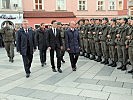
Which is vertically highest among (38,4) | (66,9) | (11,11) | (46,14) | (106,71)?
(38,4)

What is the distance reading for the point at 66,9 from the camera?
33.6 meters

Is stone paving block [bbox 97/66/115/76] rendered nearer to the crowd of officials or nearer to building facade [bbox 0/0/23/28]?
the crowd of officials

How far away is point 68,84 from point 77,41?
2515mm

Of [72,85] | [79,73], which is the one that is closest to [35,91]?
[72,85]

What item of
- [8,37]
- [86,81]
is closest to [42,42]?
[8,37]

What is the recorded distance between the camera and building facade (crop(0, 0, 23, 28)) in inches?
1179

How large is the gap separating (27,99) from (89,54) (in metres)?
7.34

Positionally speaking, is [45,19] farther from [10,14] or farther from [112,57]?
[112,57]

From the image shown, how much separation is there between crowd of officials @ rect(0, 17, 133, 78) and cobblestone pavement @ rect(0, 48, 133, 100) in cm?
53

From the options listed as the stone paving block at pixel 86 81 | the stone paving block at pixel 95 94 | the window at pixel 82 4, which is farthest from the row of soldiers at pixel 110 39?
the window at pixel 82 4

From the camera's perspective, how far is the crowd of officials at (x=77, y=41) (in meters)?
8.51

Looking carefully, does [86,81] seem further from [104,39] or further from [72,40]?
[104,39]

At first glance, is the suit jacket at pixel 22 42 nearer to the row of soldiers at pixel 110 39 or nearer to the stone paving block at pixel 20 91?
the stone paving block at pixel 20 91

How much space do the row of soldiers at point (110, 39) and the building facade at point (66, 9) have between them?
1967 centimetres
